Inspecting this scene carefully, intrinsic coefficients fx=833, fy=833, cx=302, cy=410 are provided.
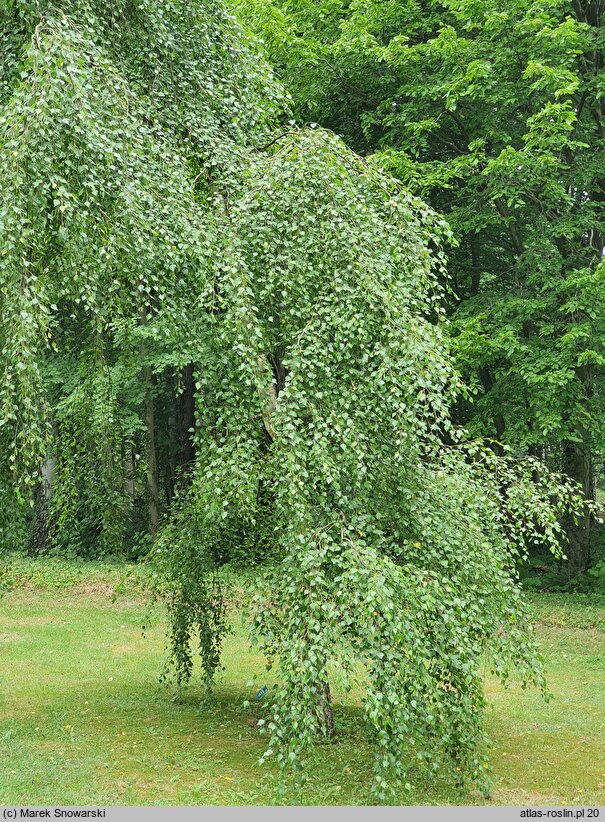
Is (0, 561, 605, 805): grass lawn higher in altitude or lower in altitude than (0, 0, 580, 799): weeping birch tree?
lower

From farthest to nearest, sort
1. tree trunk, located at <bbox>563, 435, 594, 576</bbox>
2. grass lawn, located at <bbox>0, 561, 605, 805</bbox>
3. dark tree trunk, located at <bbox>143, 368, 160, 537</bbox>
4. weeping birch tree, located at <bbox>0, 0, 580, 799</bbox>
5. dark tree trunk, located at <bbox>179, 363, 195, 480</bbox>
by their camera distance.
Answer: dark tree trunk, located at <bbox>179, 363, 195, 480</bbox>, dark tree trunk, located at <bbox>143, 368, 160, 537</bbox>, tree trunk, located at <bbox>563, 435, 594, 576</bbox>, grass lawn, located at <bbox>0, 561, 605, 805</bbox>, weeping birch tree, located at <bbox>0, 0, 580, 799</bbox>

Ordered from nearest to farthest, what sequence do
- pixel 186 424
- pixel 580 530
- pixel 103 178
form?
pixel 103 178 < pixel 580 530 < pixel 186 424

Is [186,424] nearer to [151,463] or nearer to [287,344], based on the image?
[151,463]

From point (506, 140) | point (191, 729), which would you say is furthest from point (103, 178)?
point (506, 140)

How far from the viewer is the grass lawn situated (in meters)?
5.10

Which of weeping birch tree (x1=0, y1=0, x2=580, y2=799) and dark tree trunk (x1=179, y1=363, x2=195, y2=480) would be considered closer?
weeping birch tree (x1=0, y1=0, x2=580, y2=799)

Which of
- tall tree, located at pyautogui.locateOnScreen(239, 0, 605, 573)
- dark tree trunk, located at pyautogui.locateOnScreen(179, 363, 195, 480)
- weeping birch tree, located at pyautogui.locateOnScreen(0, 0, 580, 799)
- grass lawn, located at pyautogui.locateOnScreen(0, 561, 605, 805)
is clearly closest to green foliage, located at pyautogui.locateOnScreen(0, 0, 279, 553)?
weeping birch tree, located at pyautogui.locateOnScreen(0, 0, 580, 799)

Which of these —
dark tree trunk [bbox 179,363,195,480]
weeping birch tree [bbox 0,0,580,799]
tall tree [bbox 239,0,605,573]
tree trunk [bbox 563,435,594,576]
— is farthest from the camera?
dark tree trunk [bbox 179,363,195,480]

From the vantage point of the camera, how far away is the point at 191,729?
256 inches

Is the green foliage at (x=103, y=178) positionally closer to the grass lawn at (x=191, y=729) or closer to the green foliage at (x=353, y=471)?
the green foliage at (x=353, y=471)

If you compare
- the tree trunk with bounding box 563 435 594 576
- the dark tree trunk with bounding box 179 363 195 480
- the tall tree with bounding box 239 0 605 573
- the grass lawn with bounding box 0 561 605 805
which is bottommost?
the grass lawn with bounding box 0 561 605 805

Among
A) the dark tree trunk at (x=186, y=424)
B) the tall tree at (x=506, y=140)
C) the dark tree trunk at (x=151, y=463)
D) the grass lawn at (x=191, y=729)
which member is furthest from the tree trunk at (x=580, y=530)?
the dark tree trunk at (x=151, y=463)

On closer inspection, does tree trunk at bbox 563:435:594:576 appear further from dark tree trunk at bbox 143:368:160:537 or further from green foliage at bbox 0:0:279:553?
green foliage at bbox 0:0:279:553

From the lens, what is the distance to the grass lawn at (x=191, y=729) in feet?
16.7
